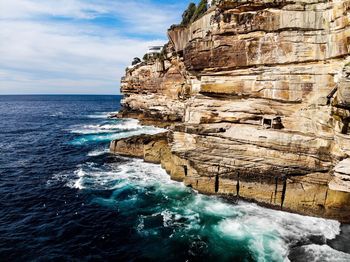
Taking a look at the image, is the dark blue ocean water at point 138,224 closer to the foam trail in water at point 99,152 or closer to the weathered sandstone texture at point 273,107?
the weathered sandstone texture at point 273,107

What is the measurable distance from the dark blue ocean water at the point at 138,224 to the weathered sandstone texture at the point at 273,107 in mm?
2033

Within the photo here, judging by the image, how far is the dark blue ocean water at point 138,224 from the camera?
19.5 metres

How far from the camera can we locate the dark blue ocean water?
19.5m

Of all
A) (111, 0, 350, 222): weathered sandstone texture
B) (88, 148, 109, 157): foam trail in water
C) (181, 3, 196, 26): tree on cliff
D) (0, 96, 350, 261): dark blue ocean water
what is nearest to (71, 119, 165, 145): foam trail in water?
(88, 148, 109, 157): foam trail in water

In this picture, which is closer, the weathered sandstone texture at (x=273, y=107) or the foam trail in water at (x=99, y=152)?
the weathered sandstone texture at (x=273, y=107)

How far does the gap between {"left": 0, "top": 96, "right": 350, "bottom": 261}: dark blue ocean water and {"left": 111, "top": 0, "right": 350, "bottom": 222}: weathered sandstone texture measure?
203 centimetres

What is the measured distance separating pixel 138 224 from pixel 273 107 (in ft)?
48.4

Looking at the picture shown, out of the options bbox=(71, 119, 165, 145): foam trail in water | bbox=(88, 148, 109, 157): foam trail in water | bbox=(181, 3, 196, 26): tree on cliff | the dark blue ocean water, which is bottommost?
the dark blue ocean water

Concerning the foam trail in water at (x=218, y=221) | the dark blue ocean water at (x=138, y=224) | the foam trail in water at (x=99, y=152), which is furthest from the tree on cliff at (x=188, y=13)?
the foam trail in water at (x=218, y=221)

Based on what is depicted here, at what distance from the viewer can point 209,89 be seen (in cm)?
2780

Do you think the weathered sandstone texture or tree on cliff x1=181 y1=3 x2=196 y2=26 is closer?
the weathered sandstone texture

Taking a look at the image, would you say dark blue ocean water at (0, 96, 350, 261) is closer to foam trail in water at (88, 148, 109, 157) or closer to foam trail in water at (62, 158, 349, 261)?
foam trail in water at (62, 158, 349, 261)

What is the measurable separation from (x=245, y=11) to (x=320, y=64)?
7717 mm

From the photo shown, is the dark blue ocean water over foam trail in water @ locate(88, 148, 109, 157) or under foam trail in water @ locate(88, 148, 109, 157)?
under
